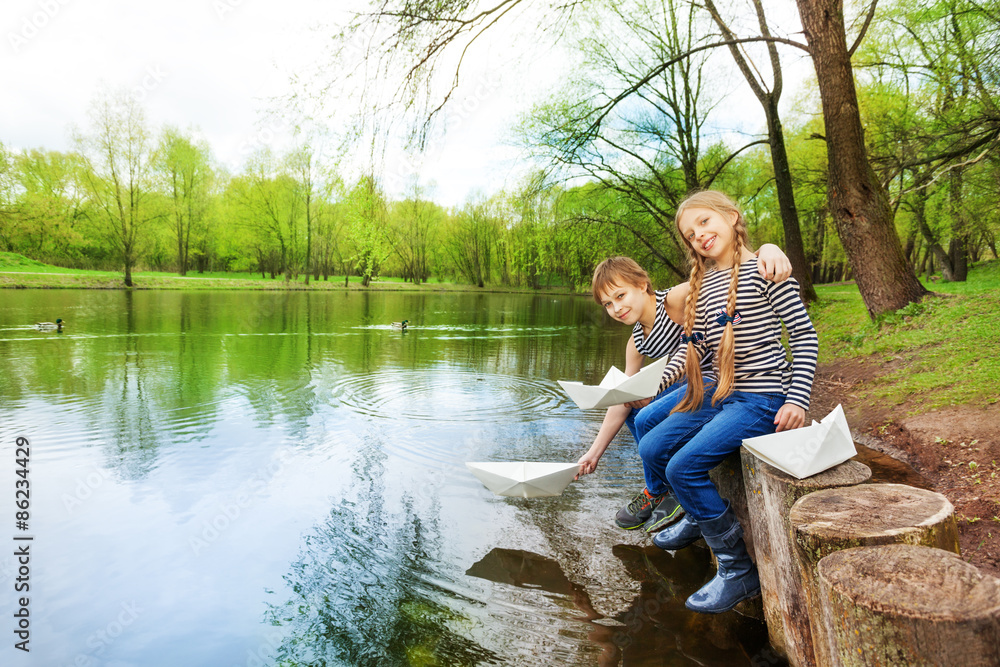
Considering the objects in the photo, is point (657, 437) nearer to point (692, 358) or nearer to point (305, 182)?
point (692, 358)

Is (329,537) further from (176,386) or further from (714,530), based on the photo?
(176,386)

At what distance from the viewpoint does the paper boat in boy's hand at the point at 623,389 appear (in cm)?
287

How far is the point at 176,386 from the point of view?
24.1 ft

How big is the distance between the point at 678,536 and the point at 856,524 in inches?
56.2

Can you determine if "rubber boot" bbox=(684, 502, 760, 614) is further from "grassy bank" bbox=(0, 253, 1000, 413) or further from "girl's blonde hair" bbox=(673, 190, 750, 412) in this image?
"grassy bank" bbox=(0, 253, 1000, 413)

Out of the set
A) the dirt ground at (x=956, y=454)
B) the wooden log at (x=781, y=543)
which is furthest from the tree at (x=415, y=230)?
the wooden log at (x=781, y=543)

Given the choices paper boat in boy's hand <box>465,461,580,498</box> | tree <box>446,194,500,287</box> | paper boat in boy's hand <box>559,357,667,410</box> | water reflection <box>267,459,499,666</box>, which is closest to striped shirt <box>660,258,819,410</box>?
paper boat in boy's hand <box>559,357,667,410</box>

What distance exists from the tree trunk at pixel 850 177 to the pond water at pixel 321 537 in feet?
14.6

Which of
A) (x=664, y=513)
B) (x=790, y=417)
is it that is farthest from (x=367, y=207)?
(x=790, y=417)

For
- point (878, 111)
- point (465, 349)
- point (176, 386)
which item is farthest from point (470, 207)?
point (176, 386)

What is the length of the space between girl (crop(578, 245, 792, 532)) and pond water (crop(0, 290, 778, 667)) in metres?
0.21

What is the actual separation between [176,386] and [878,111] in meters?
19.5

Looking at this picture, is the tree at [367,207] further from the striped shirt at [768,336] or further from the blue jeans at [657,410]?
the striped shirt at [768,336]

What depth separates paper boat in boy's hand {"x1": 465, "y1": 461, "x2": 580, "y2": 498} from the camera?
11.1 ft
